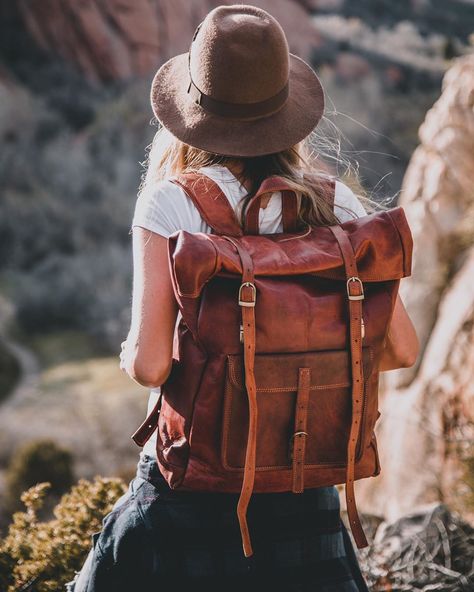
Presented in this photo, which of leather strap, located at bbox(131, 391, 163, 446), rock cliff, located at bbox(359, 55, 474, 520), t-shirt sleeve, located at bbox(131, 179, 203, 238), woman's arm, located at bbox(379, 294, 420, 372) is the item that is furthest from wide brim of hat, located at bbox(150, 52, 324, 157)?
rock cliff, located at bbox(359, 55, 474, 520)

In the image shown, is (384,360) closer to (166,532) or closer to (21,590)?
(166,532)

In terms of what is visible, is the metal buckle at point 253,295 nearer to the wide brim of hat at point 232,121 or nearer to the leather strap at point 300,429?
the leather strap at point 300,429

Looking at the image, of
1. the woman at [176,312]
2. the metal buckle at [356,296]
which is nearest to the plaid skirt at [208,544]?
the woman at [176,312]

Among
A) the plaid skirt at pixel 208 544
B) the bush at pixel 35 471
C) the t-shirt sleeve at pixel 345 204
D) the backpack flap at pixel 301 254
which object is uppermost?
the t-shirt sleeve at pixel 345 204

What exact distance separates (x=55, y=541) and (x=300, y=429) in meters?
A: 1.01

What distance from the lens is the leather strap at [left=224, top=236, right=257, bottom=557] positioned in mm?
1336

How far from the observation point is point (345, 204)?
1628 mm

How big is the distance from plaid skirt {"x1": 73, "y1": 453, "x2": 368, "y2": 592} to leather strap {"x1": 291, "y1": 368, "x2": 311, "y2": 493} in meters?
0.10

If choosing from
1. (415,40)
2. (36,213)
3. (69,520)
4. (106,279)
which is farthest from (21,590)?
(415,40)

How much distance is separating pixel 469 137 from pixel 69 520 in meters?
4.15

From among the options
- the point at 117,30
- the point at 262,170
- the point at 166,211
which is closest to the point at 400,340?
the point at 262,170

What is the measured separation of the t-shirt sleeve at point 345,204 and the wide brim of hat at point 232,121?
0.54 feet

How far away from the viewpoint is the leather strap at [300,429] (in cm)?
139

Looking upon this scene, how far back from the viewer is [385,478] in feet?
15.3
